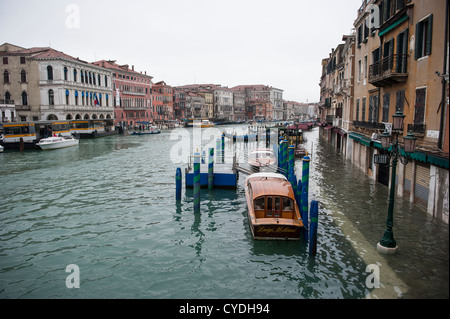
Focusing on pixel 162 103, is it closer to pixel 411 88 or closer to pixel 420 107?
pixel 411 88

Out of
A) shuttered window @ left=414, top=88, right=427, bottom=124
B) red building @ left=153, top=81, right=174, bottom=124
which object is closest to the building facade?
red building @ left=153, top=81, right=174, bottom=124

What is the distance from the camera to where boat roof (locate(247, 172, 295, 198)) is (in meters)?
12.5

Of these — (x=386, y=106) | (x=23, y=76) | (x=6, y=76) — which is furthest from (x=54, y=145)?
(x=386, y=106)

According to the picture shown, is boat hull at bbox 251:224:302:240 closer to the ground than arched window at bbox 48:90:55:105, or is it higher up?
closer to the ground

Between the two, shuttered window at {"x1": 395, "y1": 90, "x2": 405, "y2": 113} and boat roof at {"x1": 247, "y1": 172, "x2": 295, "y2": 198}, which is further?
shuttered window at {"x1": 395, "y1": 90, "x2": 405, "y2": 113}

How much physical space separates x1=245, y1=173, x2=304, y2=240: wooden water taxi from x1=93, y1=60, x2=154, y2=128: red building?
208 feet

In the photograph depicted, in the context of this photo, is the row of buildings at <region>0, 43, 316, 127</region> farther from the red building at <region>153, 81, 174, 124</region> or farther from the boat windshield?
the boat windshield

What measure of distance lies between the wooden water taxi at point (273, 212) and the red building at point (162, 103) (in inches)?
3186

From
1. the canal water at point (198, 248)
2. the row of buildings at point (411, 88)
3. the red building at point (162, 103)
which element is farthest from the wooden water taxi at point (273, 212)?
the red building at point (162, 103)

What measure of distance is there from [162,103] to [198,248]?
8758 cm

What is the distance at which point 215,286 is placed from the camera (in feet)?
30.4

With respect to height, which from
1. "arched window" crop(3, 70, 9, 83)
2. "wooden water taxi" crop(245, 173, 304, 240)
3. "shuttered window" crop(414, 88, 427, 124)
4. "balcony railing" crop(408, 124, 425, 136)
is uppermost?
"arched window" crop(3, 70, 9, 83)
